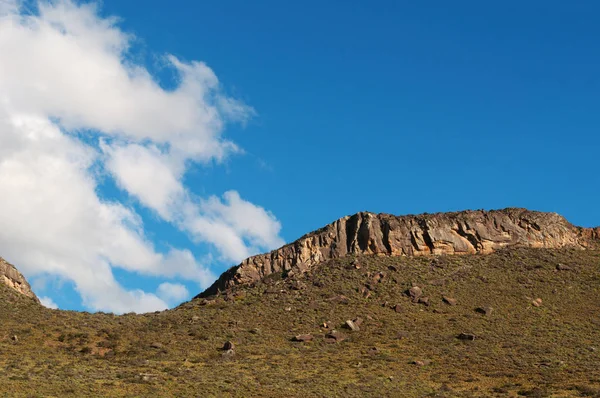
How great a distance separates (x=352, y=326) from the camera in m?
61.1

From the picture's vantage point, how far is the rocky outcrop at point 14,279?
70.0 meters

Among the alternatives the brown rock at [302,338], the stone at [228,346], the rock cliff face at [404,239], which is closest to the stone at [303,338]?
the brown rock at [302,338]

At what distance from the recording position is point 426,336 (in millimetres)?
59531

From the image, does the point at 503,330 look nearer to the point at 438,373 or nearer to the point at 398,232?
the point at 438,373

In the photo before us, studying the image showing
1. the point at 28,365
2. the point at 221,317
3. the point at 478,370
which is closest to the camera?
the point at 28,365

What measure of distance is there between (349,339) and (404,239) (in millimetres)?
26143

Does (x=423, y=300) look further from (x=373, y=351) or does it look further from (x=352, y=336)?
(x=373, y=351)

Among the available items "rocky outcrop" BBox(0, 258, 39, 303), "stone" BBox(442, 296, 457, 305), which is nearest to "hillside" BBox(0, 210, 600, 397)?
"stone" BBox(442, 296, 457, 305)

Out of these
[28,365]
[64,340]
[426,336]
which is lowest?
[28,365]

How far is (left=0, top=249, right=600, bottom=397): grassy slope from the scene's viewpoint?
44.2m

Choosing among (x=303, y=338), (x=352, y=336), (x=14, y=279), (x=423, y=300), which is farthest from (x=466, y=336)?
(x=14, y=279)

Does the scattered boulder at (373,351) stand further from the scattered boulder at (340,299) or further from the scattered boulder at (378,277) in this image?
the scattered boulder at (378,277)

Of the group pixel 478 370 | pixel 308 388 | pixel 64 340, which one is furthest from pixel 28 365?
pixel 478 370

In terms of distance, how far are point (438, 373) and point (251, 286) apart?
32384 millimetres
